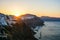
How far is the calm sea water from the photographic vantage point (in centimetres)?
186

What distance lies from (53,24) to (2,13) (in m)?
0.75

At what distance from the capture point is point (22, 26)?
74.7 inches

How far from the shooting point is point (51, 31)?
1884 mm

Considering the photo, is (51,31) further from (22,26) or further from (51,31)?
(22,26)

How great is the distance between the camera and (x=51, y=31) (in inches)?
74.2

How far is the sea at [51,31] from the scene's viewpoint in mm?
1864

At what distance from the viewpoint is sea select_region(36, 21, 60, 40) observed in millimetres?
1864

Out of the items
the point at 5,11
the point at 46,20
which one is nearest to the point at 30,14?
the point at 46,20

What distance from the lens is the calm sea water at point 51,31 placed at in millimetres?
1864

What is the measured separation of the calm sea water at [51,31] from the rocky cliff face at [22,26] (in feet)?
0.33

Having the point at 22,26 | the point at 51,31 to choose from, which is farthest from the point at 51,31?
the point at 22,26

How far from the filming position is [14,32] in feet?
6.20

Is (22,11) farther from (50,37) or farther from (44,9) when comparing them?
(50,37)

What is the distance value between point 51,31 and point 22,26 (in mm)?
415
